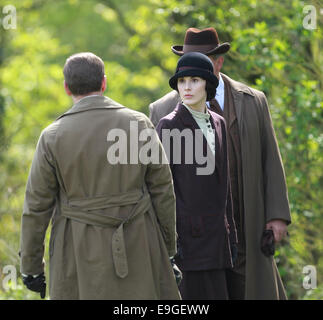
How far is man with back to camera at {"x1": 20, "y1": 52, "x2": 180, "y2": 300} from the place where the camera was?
4.19 meters

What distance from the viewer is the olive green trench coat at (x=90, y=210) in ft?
13.7

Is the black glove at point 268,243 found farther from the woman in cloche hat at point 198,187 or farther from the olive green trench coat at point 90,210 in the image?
the olive green trench coat at point 90,210

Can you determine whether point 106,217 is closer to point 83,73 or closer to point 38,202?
point 38,202

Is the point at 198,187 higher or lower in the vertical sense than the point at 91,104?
lower

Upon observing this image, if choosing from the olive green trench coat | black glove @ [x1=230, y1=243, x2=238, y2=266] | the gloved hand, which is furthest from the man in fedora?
the olive green trench coat

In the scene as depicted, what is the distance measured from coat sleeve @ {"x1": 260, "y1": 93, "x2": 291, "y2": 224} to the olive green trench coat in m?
1.24

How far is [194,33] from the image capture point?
537 centimetres

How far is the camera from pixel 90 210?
13.8 feet

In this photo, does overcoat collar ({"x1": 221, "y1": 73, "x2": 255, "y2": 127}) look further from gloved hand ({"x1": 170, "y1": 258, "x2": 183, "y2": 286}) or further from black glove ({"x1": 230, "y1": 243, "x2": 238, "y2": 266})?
gloved hand ({"x1": 170, "y1": 258, "x2": 183, "y2": 286})

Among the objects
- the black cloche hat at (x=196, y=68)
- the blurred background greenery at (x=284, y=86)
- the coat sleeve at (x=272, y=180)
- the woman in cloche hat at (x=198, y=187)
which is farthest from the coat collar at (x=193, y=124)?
the blurred background greenery at (x=284, y=86)

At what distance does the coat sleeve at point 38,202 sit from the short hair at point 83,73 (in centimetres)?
30

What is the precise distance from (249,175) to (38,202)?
A: 5.41ft

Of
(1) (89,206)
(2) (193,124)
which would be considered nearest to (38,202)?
(1) (89,206)

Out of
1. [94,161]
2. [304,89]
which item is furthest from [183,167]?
[304,89]
